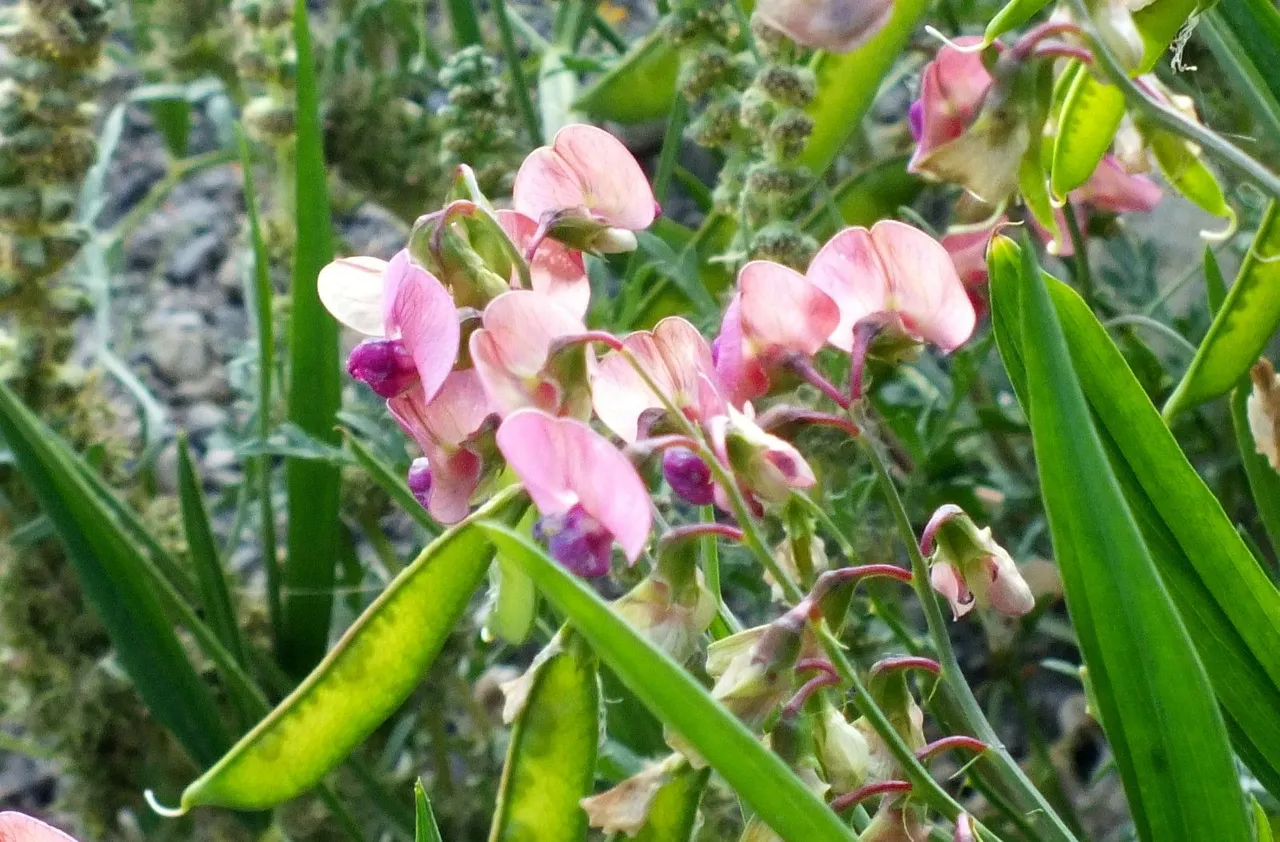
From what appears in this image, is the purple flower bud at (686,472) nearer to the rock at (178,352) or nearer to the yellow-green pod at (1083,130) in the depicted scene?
the yellow-green pod at (1083,130)

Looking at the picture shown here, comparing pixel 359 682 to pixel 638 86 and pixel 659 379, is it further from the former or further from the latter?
pixel 638 86

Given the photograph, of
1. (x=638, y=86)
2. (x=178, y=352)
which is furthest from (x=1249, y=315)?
(x=178, y=352)

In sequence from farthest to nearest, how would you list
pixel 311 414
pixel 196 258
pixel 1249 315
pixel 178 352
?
pixel 196 258 → pixel 178 352 → pixel 311 414 → pixel 1249 315

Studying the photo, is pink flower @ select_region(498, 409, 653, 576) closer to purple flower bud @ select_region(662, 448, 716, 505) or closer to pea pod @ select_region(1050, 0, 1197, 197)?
purple flower bud @ select_region(662, 448, 716, 505)

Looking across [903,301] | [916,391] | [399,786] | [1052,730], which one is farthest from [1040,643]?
[903,301]

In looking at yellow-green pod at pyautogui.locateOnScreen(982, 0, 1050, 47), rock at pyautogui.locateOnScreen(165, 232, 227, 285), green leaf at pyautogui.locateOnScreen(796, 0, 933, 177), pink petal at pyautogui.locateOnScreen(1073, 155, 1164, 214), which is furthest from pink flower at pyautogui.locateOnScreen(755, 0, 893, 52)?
rock at pyautogui.locateOnScreen(165, 232, 227, 285)
